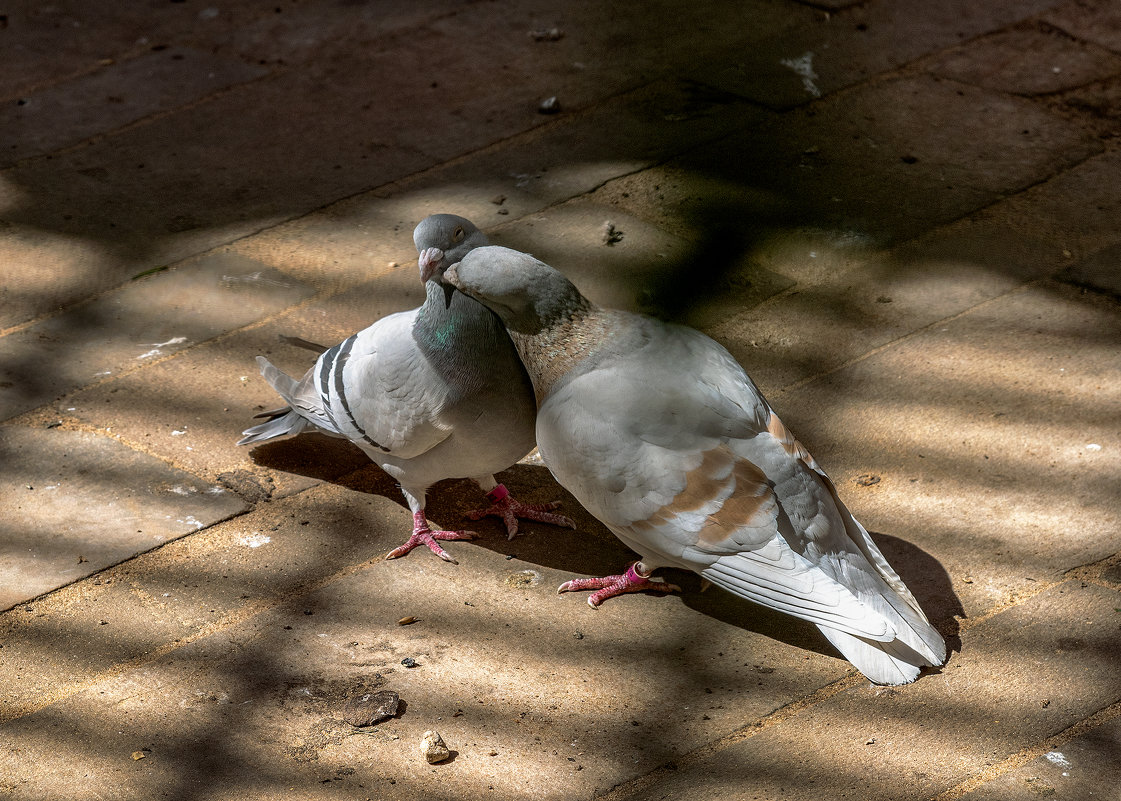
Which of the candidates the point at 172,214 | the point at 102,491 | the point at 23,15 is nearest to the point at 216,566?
the point at 102,491

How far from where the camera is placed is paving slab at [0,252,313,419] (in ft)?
12.8

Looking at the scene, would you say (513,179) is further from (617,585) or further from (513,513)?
(617,585)

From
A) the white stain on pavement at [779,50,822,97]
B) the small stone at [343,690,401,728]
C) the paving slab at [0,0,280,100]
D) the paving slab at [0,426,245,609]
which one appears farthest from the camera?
the paving slab at [0,0,280,100]

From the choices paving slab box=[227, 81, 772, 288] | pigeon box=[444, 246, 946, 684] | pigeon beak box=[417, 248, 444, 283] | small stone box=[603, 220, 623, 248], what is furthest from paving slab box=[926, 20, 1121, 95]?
pigeon beak box=[417, 248, 444, 283]

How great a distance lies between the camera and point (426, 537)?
10.8ft

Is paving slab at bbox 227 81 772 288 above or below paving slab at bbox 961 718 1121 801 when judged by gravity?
above

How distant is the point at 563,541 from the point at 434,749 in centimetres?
87

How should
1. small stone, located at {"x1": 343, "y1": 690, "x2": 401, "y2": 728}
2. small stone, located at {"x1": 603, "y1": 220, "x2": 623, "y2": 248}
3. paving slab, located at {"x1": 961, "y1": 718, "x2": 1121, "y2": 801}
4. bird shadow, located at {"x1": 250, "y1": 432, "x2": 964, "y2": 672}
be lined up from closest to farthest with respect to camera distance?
paving slab, located at {"x1": 961, "y1": 718, "x2": 1121, "y2": 801} < small stone, located at {"x1": 343, "y1": 690, "x2": 401, "y2": 728} < bird shadow, located at {"x1": 250, "y1": 432, "x2": 964, "y2": 672} < small stone, located at {"x1": 603, "y1": 220, "x2": 623, "y2": 248}

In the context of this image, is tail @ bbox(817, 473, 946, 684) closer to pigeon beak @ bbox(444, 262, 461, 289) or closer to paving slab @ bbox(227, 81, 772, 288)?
pigeon beak @ bbox(444, 262, 461, 289)

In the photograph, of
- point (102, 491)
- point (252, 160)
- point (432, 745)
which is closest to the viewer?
point (432, 745)

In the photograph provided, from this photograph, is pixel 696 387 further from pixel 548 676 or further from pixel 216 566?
pixel 216 566

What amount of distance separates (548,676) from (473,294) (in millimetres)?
945

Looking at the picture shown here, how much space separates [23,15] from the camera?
6359 millimetres

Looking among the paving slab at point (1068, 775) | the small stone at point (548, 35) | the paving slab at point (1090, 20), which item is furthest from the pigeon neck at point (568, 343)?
the paving slab at point (1090, 20)
